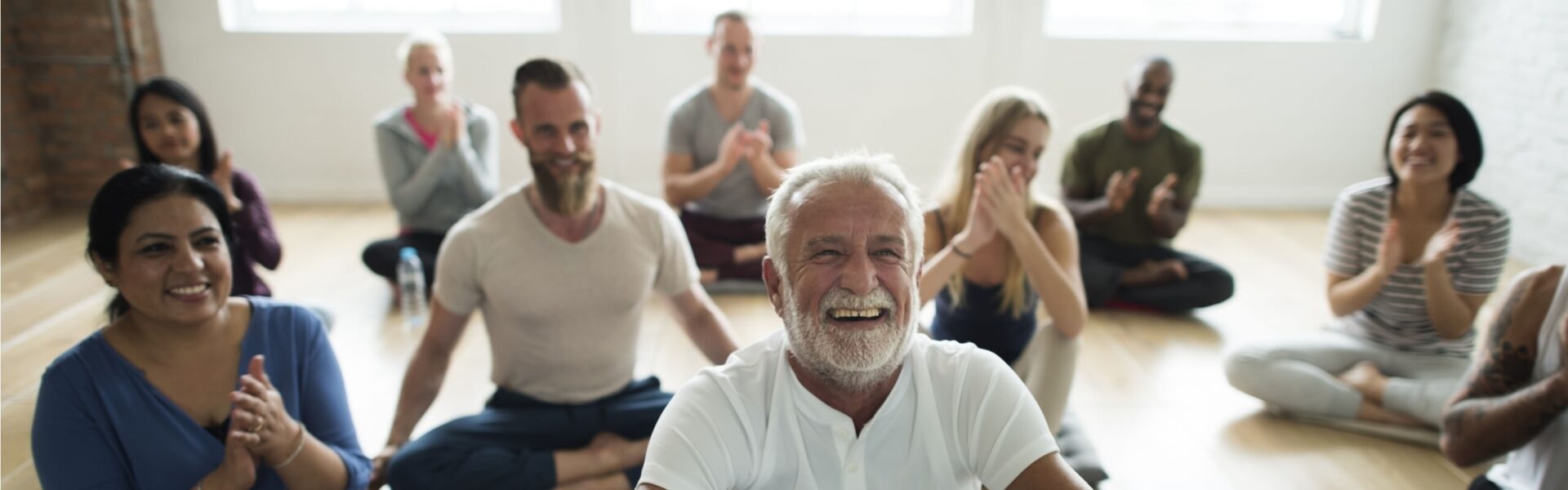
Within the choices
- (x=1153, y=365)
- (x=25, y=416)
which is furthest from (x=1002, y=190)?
(x=25, y=416)

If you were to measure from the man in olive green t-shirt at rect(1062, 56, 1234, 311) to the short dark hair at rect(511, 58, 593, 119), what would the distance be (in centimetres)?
232

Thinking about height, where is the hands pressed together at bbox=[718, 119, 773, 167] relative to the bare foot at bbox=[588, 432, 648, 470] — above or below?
above

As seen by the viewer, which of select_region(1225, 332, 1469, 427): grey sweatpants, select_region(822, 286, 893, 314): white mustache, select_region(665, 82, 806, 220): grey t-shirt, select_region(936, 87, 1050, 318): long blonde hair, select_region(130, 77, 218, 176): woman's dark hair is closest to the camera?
select_region(822, 286, 893, 314): white mustache

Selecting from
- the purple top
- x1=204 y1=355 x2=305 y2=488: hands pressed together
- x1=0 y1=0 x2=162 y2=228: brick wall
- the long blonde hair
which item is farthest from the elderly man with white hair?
x1=0 y1=0 x2=162 y2=228: brick wall

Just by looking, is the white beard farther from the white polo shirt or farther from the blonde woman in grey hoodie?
the blonde woman in grey hoodie

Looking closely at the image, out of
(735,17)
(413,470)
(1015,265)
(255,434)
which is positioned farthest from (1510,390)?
(735,17)

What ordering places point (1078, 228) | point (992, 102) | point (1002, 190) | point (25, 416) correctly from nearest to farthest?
point (1002, 190), point (992, 102), point (25, 416), point (1078, 228)

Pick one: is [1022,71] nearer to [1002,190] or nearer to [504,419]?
[1002,190]

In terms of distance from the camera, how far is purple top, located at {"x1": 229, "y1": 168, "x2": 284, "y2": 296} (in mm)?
3010

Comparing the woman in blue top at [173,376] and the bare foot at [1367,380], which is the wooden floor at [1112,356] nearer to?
the bare foot at [1367,380]

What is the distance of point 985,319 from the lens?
8.55 ft

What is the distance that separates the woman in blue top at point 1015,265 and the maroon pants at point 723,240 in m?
1.60

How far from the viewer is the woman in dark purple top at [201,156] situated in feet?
9.46

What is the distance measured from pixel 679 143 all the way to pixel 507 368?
1.96 meters
